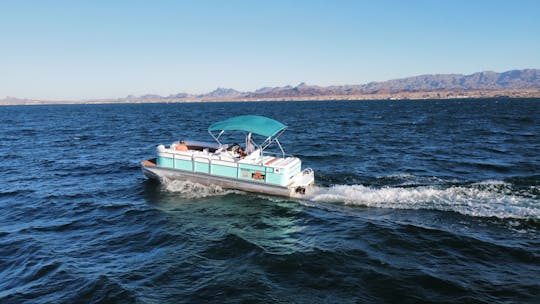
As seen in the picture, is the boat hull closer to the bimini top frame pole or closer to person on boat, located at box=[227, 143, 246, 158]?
person on boat, located at box=[227, 143, 246, 158]

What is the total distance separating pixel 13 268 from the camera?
12164 millimetres

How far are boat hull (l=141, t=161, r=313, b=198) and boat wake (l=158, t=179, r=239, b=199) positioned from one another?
20cm

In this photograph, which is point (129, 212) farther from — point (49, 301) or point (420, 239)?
point (420, 239)

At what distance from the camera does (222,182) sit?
65.1 ft

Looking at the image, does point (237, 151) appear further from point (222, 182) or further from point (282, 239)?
point (282, 239)

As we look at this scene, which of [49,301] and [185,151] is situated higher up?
[185,151]

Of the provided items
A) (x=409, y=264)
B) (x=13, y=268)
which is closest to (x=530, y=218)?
(x=409, y=264)

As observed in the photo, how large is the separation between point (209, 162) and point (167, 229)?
5.69 m

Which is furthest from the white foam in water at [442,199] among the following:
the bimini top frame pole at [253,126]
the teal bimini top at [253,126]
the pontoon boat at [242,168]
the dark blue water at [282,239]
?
the teal bimini top at [253,126]

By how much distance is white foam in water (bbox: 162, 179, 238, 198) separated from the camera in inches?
768

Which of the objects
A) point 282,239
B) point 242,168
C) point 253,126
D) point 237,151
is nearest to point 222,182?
point 242,168

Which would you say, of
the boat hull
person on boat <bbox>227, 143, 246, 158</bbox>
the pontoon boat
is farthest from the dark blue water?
person on boat <bbox>227, 143, 246, 158</bbox>

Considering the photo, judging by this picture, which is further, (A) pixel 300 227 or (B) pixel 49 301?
(A) pixel 300 227

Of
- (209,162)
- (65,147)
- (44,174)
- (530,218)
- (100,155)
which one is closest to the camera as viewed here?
(530,218)
